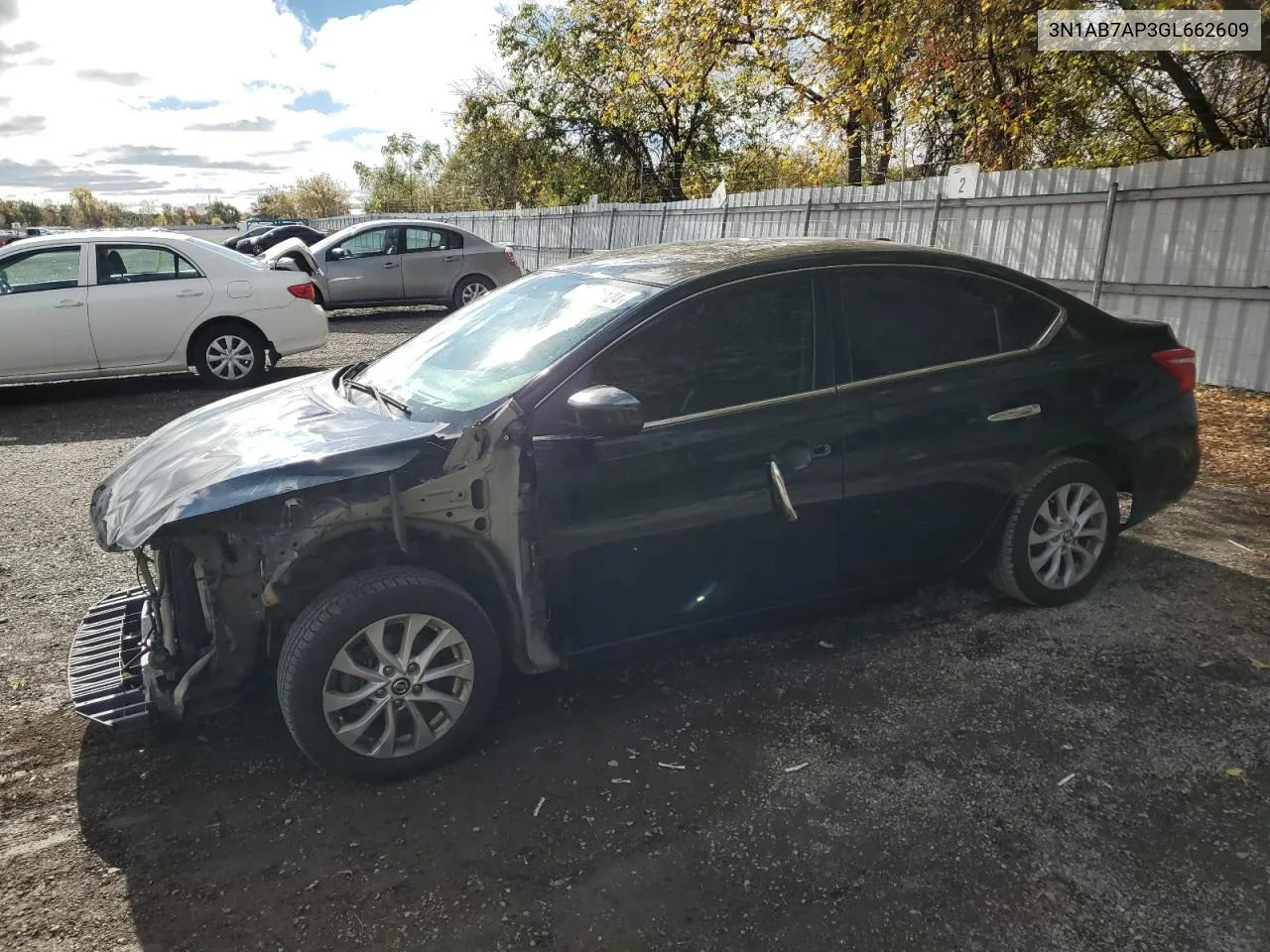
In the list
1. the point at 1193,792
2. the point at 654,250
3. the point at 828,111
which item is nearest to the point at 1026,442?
the point at 1193,792

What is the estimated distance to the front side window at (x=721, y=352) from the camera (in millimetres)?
3168

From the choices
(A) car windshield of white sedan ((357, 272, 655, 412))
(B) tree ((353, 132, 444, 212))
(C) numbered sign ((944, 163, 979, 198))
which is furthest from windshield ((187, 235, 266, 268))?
(B) tree ((353, 132, 444, 212))

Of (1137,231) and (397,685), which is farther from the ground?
(1137,231)

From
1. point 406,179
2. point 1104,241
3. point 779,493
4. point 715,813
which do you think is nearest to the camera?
point 715,813

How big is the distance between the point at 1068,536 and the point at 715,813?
7.50ft

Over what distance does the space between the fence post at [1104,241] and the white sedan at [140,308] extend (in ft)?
27.5

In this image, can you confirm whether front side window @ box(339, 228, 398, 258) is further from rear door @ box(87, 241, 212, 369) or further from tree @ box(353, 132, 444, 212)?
tree @ box(353, 132, 444, 212)

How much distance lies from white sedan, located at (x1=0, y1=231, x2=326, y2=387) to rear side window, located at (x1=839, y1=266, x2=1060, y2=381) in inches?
298

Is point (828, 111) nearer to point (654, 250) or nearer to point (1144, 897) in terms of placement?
point (654, 250)

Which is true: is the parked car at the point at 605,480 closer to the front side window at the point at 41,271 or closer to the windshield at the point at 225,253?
the windshield at the point at 225,253

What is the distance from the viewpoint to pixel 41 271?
8.61m

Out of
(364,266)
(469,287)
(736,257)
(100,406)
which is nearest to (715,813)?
(736,257)

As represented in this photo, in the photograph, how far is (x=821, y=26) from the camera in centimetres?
1534

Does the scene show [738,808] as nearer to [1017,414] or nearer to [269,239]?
[1017,414]
